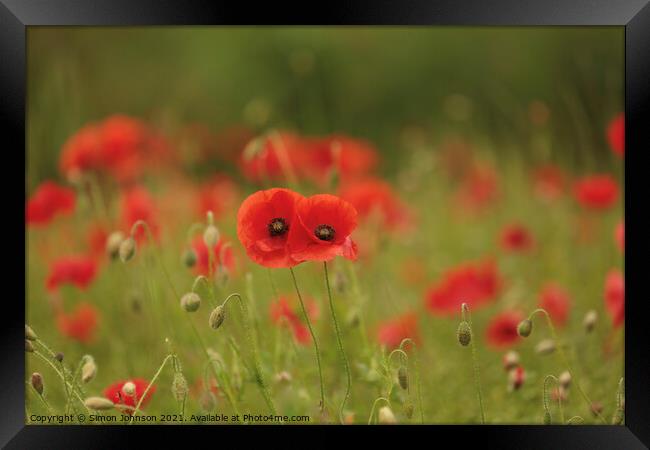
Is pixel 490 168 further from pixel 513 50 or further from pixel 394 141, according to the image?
pixel 513 50

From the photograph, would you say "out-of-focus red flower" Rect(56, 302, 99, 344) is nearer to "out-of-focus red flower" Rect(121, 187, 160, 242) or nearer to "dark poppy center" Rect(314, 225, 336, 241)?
"out-of-focus red flower" Rect(121, 187, 160, 242)

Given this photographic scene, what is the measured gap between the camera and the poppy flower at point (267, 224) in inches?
45.5

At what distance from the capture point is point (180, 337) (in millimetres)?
2002

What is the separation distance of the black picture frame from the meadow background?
11 cm

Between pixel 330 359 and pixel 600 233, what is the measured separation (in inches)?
54.8

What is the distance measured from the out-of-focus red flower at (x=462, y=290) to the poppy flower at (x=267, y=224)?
3.04 ft

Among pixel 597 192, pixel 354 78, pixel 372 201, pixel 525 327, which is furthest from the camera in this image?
pixel 354 78

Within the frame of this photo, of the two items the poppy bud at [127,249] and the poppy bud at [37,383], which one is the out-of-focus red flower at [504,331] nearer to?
the poppy bud at [127,249]

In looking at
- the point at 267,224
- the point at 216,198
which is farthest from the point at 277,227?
the point at 216,198

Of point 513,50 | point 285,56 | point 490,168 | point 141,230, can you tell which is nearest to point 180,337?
point 141,230

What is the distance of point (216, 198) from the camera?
2367 millimetres

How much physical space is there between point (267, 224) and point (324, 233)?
9cm

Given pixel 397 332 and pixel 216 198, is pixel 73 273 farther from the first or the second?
pixel 397 332

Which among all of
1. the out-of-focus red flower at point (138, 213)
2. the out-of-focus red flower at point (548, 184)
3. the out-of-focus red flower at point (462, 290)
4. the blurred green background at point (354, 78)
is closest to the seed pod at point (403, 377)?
the out-of-focus red flower at point (462, 290)
